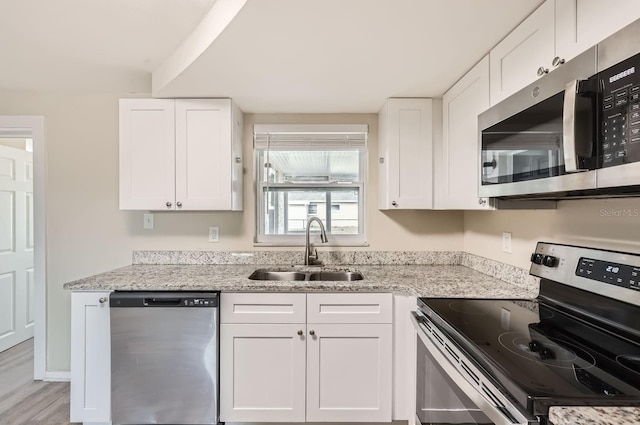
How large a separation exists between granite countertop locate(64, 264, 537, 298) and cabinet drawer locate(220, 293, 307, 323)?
0.04m

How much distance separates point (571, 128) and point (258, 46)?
4.16 feet

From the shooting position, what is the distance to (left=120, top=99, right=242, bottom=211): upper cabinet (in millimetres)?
2047

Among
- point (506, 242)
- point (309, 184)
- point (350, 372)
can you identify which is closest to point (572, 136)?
point (506, 242)

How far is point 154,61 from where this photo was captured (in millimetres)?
1912

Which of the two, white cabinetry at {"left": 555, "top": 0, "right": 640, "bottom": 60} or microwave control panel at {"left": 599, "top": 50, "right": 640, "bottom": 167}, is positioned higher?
white cabinetry at {"left": 555, "top": 0, "right": 640, "bottom": 60}

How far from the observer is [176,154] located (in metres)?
2.06

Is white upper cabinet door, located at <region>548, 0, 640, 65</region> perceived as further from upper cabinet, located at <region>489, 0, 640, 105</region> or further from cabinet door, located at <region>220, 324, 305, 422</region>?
cabinet door, located at <region>220, 324, 305, 422</region>

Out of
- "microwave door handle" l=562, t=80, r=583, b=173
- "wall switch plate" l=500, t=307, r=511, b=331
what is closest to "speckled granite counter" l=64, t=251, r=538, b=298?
"wall switch plate" l=500, t=307, r=511, b=331

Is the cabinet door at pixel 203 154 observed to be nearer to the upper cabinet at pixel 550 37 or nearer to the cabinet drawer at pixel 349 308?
the cabinet drawer at pixel 349 308

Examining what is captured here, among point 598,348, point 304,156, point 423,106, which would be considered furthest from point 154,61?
point 598,348

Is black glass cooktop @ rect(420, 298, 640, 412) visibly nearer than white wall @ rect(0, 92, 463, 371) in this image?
Yes

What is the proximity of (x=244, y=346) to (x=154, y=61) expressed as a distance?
1.76 metres

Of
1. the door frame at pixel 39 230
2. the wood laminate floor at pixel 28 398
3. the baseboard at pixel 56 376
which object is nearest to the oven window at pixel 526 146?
the wood laminate floor at pixel 28 398

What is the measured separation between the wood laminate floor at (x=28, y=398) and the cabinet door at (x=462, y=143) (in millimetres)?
2680
